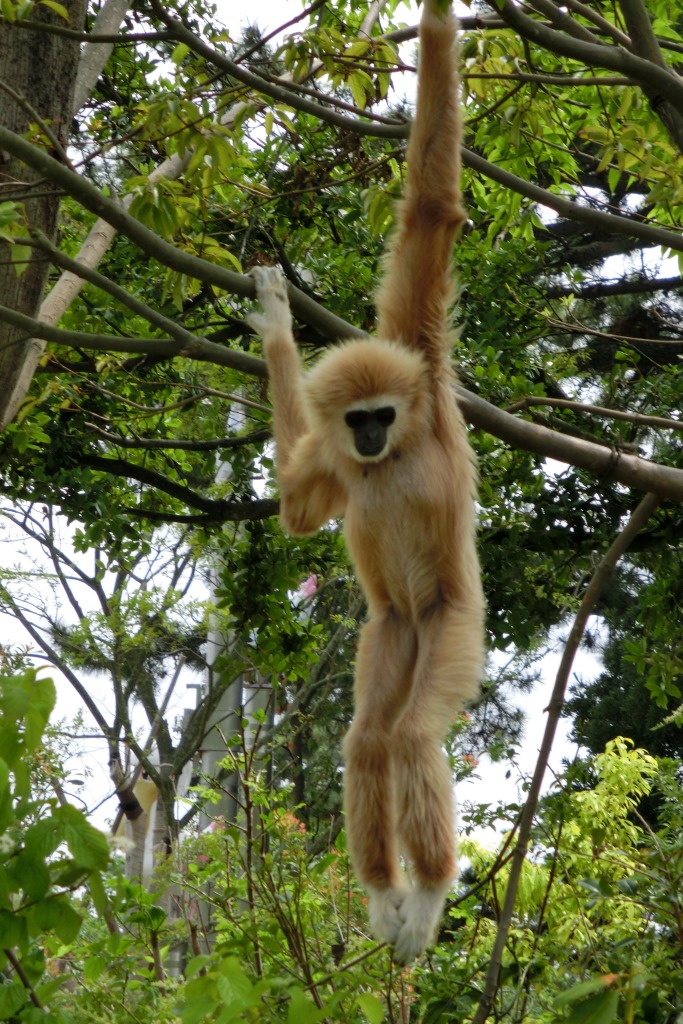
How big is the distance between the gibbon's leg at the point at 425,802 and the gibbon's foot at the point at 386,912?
0.10 feet

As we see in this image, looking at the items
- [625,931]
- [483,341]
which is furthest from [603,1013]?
[483,341]

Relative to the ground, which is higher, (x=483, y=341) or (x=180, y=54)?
(x=483, y=341)

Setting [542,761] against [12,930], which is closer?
[12,930]

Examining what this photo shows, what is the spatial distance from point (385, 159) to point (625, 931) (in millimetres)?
3832

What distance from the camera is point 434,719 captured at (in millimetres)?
3846

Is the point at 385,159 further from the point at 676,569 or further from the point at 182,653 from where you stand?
the point at 182,653

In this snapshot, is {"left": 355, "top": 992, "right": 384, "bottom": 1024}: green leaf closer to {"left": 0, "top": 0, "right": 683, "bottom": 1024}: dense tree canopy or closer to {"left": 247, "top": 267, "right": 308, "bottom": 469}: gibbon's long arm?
{"left": 0, "top": 0, "right": 683, "bottom": 1024}: dense tree canopy

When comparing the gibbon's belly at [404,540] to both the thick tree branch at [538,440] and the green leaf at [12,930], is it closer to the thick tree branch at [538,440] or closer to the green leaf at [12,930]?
the thick tree branch at [538,440]

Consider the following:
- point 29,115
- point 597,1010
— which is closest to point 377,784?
point 597,1010

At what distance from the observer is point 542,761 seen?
3.36 metres

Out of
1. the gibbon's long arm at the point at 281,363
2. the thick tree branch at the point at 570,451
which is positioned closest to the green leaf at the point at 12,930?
the thick tree branch at the point at 570,451

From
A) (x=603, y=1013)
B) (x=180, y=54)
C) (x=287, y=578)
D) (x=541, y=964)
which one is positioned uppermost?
(x=180, y=54)

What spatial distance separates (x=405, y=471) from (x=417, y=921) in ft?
5.92

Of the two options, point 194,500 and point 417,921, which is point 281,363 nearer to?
point 194,500
